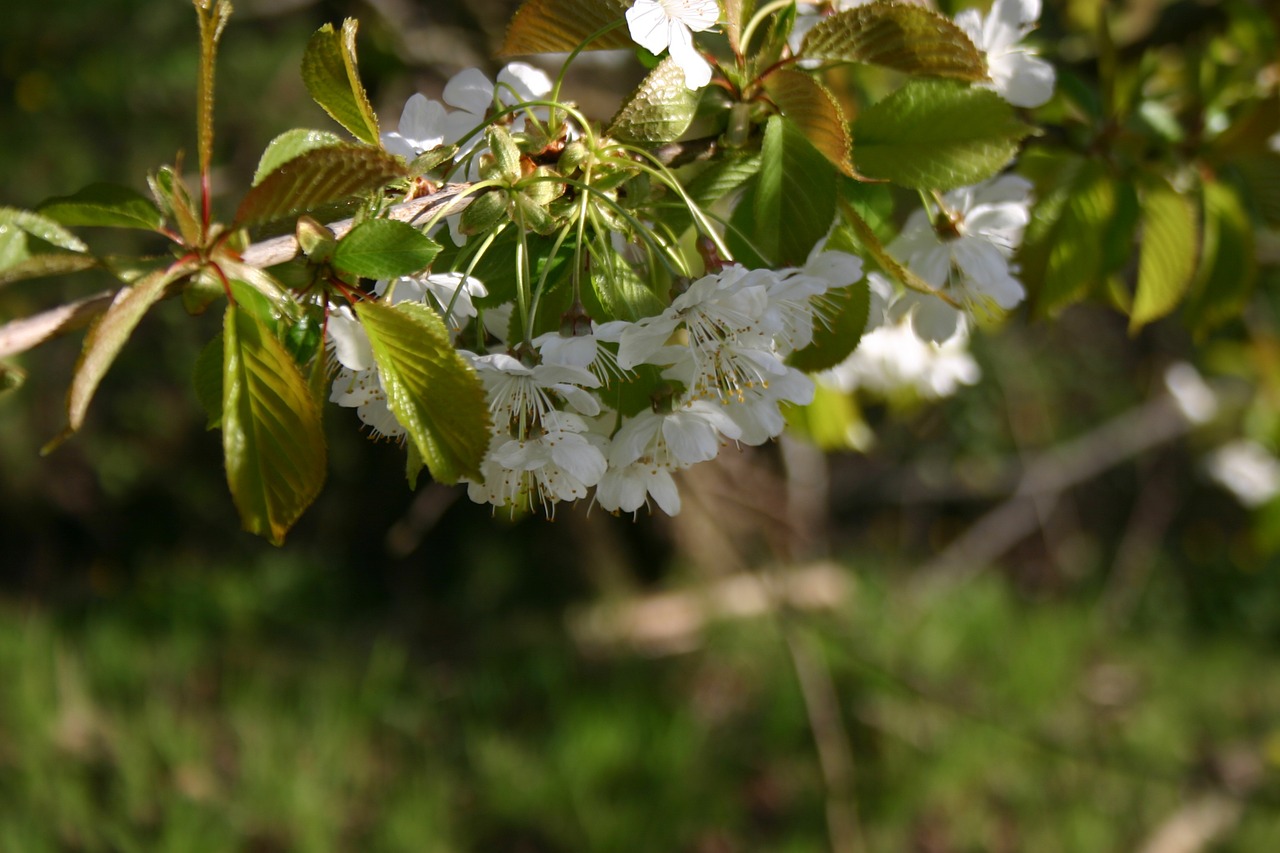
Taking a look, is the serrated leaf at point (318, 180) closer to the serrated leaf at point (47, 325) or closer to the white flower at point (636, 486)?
the serrated leaf at point (47, 325)

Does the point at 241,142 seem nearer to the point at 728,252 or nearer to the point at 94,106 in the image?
the point at 94,106

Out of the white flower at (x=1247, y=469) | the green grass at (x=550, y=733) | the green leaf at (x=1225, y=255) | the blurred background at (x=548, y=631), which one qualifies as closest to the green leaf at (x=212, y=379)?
the green leaf at (x=1225, y=255)

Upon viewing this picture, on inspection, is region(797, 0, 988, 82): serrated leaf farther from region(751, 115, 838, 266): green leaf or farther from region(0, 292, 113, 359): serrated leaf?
→ region(0, 292, 113, 359): serrated leaf

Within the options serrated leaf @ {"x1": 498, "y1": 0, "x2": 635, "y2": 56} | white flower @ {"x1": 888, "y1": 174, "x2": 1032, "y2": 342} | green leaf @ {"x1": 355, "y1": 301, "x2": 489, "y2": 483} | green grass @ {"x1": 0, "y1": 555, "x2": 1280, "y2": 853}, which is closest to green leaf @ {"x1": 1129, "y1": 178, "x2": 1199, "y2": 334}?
white flower @ {"x1": 888, "y1": 174, "x2": 1032, "y2": 342}

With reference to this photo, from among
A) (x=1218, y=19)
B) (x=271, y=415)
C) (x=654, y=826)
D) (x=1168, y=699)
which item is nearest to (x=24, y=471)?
(x=654, y=826)

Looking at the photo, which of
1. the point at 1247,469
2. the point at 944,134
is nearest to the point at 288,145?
the point at 944,134

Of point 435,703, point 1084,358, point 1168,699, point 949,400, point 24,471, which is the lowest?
A: point 1168,699

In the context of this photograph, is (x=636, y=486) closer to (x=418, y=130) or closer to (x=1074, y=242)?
(x=418, y=130)
